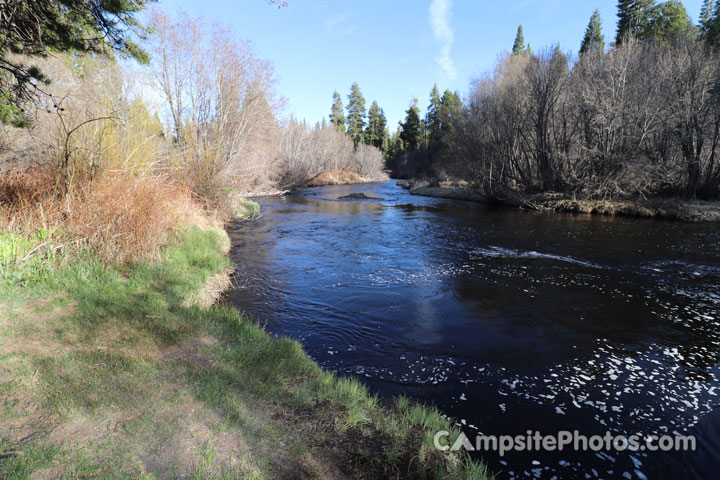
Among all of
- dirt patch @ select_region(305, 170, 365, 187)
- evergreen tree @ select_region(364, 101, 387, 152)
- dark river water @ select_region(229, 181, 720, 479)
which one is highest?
evergreen tree @ select_region(364, 101, 387, 152)

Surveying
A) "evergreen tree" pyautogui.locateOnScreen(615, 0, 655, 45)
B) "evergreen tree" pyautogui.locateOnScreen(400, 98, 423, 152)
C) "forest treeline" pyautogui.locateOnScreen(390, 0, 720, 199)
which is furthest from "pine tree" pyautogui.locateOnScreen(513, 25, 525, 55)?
"forest treeline" pyautogui.locateOnScreen(390, 0, 720, 199)

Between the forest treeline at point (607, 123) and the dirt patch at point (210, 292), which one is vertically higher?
the forest treeline at point (607, 123)

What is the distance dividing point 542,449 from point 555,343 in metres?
2.94

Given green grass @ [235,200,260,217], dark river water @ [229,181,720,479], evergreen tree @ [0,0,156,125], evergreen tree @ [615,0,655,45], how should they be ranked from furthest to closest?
1. evergreen tree @ [615,0,655,45]
2. green grass @ [235,200,260,217]
3. evergreen tree @ [0,0,156,125]
4. dark river water @ [229,181,720,479]

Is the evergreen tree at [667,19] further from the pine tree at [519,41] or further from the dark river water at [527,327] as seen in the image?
the dark river water at [527,327]

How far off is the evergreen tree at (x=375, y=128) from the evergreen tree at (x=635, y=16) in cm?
5510

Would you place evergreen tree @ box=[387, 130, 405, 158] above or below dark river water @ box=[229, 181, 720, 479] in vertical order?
above

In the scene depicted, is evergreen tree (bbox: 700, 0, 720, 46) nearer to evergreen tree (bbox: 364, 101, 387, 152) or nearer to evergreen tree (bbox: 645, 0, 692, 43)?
evergreen tree (bbox: 645, 0, 692, 43)

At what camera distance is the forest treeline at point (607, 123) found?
21.4 m

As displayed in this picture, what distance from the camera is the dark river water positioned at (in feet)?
14.3

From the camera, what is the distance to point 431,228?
19.0 meters

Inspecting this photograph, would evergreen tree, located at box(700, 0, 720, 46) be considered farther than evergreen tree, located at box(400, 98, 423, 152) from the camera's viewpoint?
No

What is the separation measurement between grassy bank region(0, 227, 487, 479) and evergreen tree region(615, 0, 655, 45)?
61.7 m

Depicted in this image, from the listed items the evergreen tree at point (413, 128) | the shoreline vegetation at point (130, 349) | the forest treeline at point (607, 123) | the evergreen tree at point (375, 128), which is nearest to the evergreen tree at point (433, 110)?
the evergreen tree at point (413, 128)
